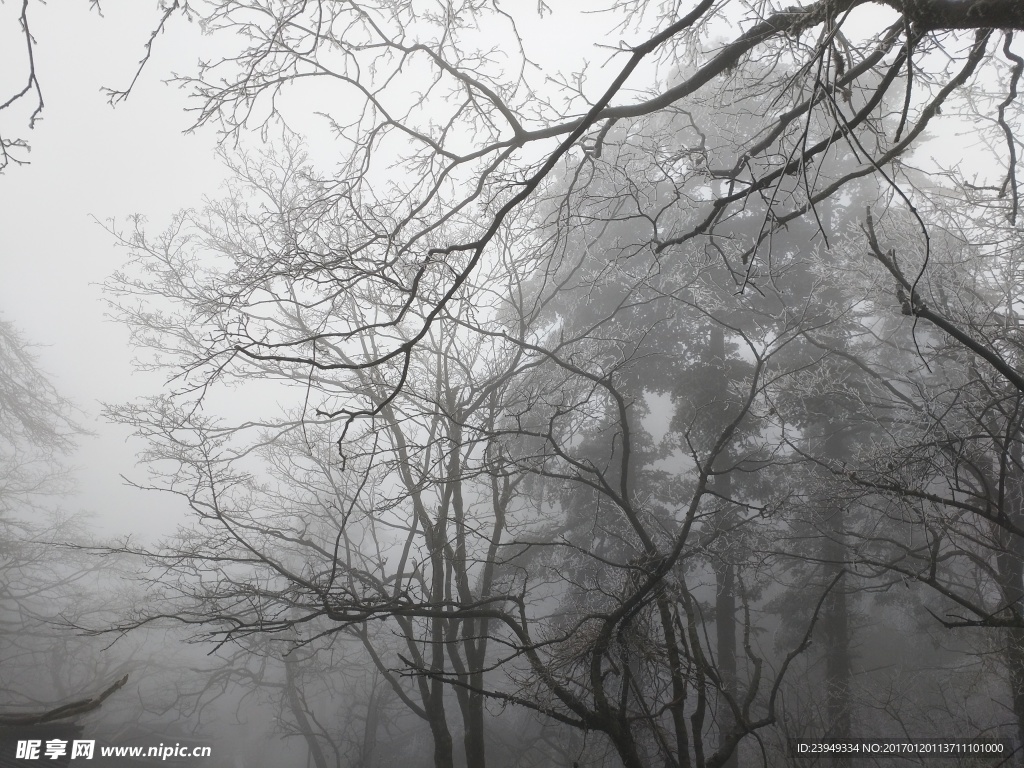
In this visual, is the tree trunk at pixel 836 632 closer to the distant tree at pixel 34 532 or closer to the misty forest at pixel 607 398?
the misty forest at pixel 607 398

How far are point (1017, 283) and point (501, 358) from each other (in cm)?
588

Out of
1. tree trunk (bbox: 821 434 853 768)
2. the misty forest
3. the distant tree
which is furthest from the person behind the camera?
the distant tree

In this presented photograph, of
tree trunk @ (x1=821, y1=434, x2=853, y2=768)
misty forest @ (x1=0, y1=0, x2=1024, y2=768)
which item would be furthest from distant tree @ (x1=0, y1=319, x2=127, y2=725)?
tree trunk @ (x1=821, y1=434, x2=853, y2=768)

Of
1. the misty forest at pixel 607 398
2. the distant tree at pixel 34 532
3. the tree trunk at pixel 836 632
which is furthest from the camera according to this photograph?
the distant tree at pixel 34 532

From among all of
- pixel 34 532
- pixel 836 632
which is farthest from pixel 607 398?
pixel 34 532

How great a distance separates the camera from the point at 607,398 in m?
10.3

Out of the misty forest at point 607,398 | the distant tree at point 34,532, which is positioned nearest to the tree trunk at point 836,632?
the misty forest at point 607,398

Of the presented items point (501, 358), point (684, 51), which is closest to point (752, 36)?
point (684, 51)

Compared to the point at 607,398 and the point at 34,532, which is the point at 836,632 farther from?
the point at 34,532

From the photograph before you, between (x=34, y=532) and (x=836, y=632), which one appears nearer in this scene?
(x=836, y=632)

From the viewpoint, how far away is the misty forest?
274cm

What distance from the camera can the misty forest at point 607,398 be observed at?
274 centimetres

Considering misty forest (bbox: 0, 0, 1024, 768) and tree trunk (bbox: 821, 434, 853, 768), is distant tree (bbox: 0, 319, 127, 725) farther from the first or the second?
tree trunk (bbox: 821, 434, 853, 768)

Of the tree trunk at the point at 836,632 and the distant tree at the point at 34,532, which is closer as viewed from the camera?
the tree trunk at the point at 836,632
